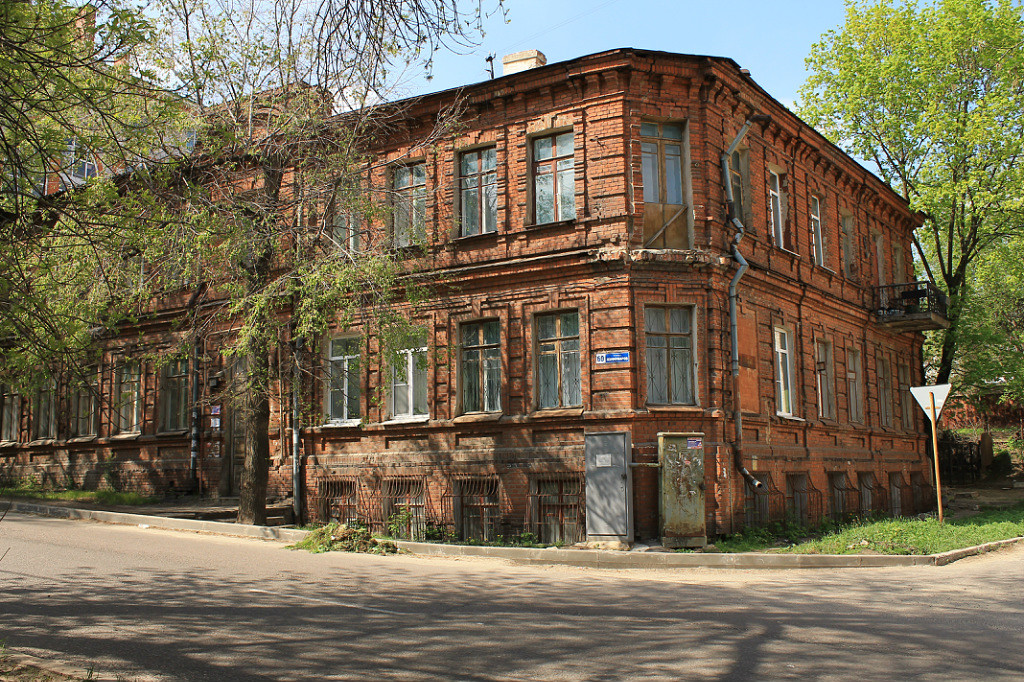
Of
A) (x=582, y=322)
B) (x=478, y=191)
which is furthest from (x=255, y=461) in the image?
(x=478, y=191)

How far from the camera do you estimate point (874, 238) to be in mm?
26984

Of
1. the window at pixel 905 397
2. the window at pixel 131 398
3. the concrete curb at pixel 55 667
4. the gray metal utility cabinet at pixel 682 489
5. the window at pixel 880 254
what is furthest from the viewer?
the window at pixel 905 397

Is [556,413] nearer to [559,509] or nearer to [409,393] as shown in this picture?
[559,509]

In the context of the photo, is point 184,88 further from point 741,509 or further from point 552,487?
point 741,509

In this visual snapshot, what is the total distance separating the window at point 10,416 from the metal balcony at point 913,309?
27578mm

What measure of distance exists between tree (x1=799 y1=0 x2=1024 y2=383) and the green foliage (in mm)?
21187

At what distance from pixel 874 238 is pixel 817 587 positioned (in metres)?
18.7

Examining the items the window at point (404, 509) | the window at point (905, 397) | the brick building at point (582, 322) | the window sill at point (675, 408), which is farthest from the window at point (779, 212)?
the window at point (404, 509)

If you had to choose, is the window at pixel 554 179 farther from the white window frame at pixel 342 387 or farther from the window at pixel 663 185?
Result: the white window frame at pixel 342 387

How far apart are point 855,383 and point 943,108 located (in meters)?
11.1

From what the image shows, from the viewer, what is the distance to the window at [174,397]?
23.4 m

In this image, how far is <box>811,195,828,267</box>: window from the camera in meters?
22.3

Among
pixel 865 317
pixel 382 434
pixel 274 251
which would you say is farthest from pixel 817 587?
pixel 865 317

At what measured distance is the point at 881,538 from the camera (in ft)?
49.4
